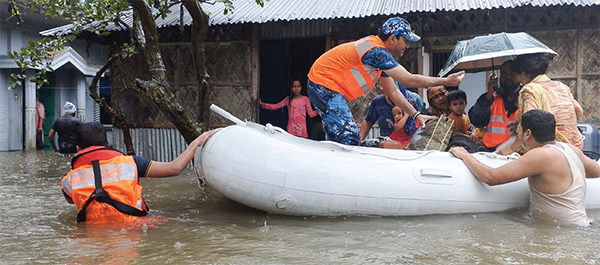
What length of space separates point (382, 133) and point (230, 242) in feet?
9.59

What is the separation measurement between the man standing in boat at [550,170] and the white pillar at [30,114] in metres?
13.5

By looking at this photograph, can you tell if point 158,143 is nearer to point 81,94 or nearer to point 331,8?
point 331,8

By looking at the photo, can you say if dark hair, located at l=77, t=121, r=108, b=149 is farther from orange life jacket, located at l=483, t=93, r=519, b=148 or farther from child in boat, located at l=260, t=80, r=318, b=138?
child in boat, located at l=260, t=80, r=318, b=138

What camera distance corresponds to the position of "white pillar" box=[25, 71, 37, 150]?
1416cm

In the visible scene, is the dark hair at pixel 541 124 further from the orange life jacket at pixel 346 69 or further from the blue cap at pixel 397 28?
the orange life jacket at pixel 346 69

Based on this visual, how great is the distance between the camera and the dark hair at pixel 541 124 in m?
3.90

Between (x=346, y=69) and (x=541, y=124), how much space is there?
1.73m

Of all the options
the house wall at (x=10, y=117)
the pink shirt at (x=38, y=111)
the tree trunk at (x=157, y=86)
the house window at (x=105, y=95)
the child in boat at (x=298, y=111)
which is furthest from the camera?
the house window at (x=105, y=95)

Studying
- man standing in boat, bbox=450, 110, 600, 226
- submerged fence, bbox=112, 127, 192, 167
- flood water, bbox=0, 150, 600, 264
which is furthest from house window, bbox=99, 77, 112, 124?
man standing in boat, bbox=450, 110, 600, 226

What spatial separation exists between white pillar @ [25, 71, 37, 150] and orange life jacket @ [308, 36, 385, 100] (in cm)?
1197

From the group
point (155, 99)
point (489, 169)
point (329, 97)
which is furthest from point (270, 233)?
point (155, 99)

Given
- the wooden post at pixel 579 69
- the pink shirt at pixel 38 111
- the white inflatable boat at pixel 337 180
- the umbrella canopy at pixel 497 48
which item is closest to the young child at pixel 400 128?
the umbrella canopy at pixel 497 48

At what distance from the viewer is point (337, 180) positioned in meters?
4.20

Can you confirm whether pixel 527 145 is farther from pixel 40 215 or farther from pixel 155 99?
pixel 155 99
